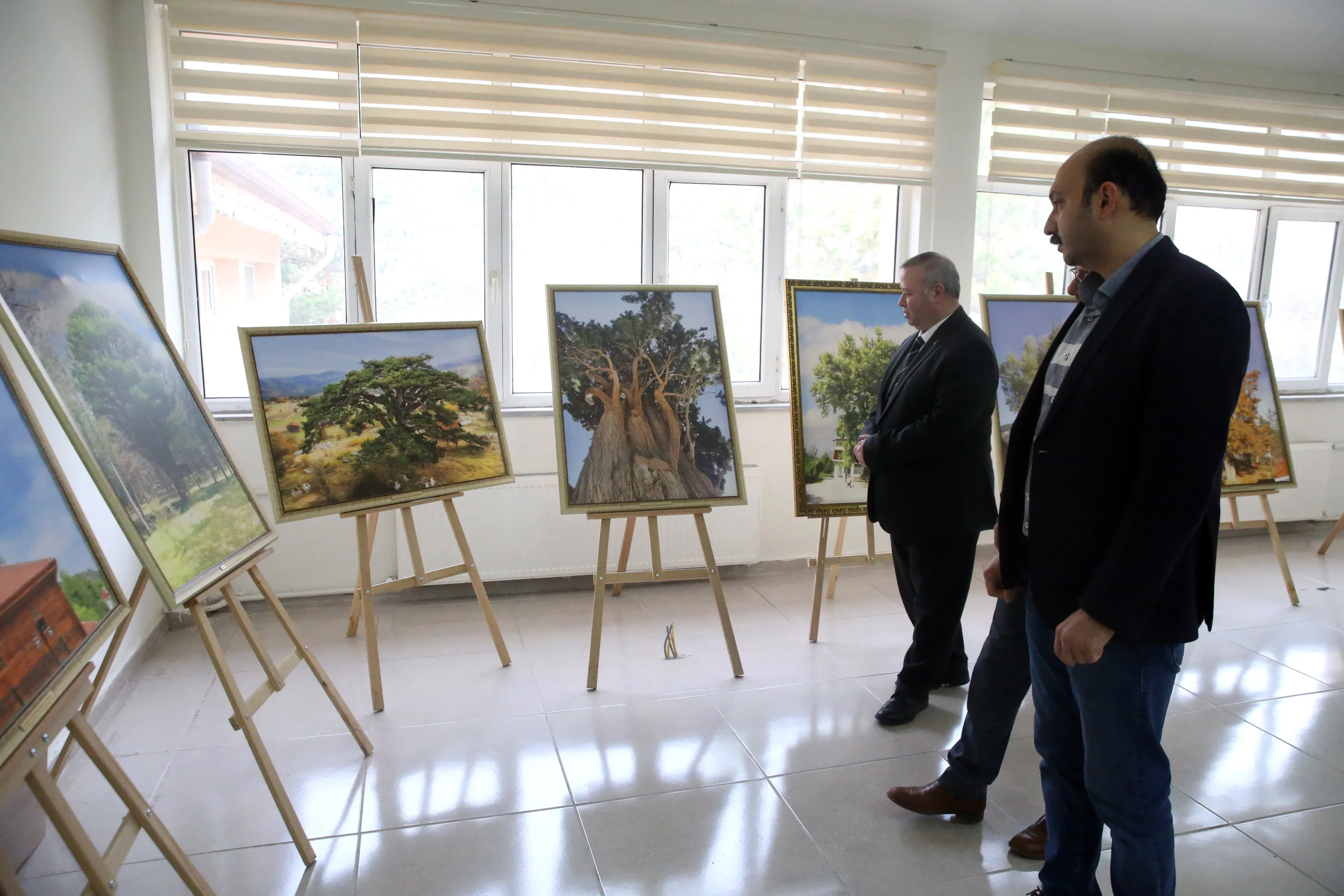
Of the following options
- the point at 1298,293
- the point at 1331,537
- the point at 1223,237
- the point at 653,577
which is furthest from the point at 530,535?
the point at 1298,293

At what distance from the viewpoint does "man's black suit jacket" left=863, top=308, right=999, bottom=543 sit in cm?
259

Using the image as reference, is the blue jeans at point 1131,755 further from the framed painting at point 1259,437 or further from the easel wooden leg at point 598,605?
the framed painting at point 1259,437

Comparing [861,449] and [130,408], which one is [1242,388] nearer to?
[861,449]

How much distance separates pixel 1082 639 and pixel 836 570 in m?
2.53

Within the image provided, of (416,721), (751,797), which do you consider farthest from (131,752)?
(751,797)

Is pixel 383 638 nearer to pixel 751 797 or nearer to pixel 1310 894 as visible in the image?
pixel 751 797

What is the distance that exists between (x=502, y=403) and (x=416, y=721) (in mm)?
1680

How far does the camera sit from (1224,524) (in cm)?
410

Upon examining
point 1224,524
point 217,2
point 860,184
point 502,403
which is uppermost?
point 217,2

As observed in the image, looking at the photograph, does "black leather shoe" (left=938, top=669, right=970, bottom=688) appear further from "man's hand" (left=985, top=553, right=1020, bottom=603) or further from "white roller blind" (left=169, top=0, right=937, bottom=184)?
"white roller blind" (left=169, top=0, right=937, bottom=184)

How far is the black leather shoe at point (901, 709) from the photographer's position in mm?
2756

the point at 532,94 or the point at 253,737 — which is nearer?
the point at 253,737

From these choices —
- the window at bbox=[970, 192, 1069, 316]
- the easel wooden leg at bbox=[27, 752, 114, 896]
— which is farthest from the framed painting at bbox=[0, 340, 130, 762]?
the window at bbox=[970, 192, 1069, 316]

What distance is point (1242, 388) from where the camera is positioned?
408 cm
